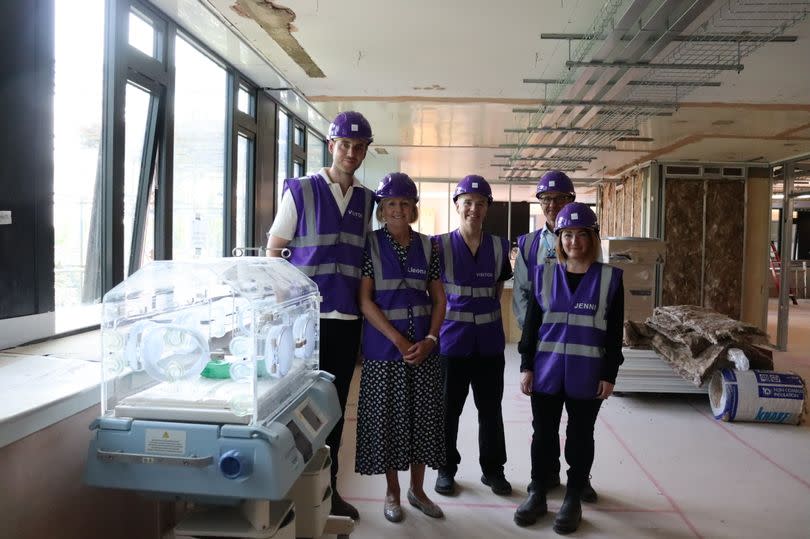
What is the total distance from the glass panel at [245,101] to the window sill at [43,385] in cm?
305

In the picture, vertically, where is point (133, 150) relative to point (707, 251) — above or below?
above

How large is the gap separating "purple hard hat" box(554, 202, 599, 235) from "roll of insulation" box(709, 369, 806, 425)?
97.8 inches

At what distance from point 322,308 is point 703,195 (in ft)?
24.6

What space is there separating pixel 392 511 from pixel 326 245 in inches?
48.9

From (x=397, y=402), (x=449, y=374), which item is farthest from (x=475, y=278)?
(x=397, y=402)

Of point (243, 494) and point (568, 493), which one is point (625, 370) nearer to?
point (568, 493)

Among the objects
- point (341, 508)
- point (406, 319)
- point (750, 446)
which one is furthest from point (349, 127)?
point (750, 446)

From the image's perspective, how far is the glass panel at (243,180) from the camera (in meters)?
5.04

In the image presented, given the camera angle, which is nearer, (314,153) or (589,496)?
(589,496)

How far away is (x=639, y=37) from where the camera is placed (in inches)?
121

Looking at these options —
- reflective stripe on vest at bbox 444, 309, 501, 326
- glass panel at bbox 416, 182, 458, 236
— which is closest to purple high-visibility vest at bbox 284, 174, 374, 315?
reflective stripe on vest at bbox 444, 309, 501, 326

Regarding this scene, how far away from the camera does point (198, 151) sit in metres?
4.21

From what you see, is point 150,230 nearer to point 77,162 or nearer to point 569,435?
point 77,162

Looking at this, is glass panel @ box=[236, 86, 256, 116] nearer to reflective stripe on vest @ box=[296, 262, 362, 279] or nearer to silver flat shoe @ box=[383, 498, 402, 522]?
reflective stripe on vest @ box=[296, 262, 362, 279]
